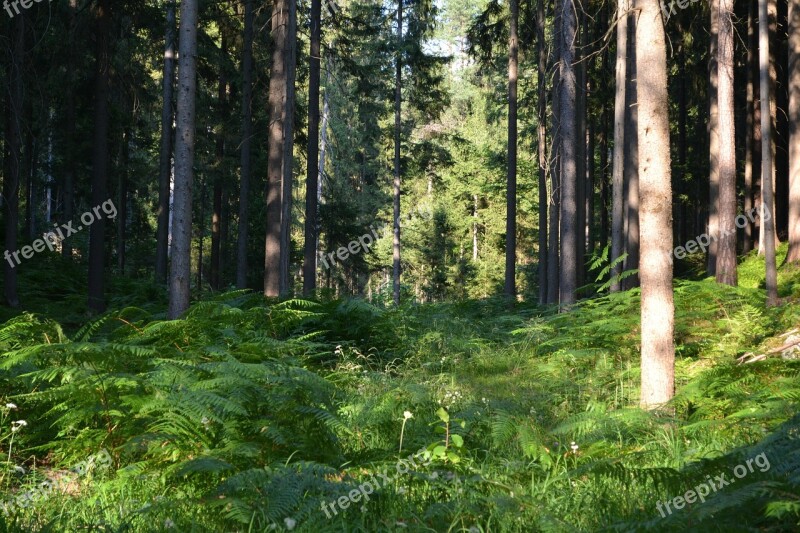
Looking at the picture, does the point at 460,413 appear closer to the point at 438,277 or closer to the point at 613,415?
the point at 613,415

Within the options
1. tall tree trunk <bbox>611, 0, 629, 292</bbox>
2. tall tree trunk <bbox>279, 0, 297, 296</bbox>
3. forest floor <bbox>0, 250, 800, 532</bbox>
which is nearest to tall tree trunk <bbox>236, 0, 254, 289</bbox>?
tall tree trunk <bbox>279, 0, 297, 296</bbox>

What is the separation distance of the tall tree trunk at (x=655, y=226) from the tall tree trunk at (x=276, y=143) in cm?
1036

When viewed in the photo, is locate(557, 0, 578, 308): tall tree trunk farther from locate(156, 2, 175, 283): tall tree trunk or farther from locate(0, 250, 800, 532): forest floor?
locate(156, 2, 175, 283): tall tree trunk

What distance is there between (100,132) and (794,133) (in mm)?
17148

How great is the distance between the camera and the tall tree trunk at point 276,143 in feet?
51.0

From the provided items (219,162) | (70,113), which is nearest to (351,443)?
(70,113)

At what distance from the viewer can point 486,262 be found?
3878 cm

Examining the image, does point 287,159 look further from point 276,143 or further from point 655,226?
point 655,226

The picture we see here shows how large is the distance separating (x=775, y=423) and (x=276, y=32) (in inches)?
546

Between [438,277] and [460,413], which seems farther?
[438,277]

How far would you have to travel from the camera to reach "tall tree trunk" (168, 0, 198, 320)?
34.3ft

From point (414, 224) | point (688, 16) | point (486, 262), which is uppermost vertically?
point (688, 16)

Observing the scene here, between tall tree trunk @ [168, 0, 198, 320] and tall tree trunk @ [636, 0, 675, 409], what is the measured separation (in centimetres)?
686

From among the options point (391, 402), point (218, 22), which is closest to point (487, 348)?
point (391, 402)
